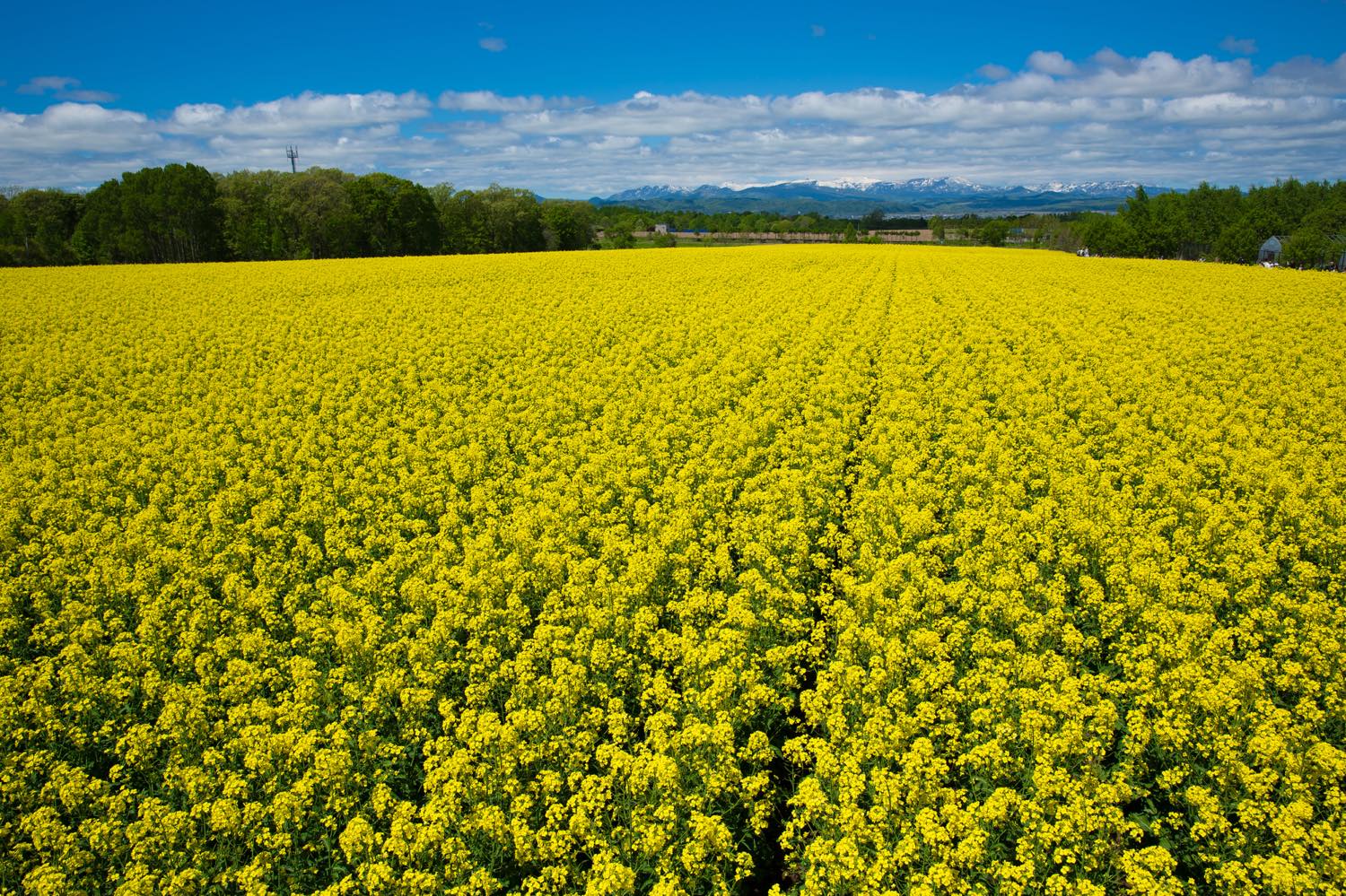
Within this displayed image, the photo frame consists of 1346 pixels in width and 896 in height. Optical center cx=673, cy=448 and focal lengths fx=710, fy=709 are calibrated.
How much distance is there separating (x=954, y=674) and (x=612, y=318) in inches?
895

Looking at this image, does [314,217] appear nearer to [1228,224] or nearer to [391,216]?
[391,216]

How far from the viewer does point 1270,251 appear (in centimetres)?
8281

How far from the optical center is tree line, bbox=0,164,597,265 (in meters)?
65.7

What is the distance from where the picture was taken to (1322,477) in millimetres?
12648

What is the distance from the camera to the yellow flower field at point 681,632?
5898 millimetres

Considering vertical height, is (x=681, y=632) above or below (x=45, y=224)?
below

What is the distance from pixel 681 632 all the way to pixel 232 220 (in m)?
78.5

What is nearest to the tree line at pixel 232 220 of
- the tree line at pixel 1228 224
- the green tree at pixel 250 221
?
the green tree at pixel 250 221

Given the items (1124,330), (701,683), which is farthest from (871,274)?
(701,683)

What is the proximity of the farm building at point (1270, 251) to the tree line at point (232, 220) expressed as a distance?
91.2 m

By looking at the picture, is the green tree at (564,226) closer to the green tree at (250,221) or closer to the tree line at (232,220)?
the tree line at (232,220)

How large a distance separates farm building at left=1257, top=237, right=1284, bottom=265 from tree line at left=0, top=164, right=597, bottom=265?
299ft

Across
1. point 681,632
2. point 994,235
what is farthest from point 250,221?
point 994,235

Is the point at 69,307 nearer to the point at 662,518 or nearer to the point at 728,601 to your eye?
the point at 662,518
